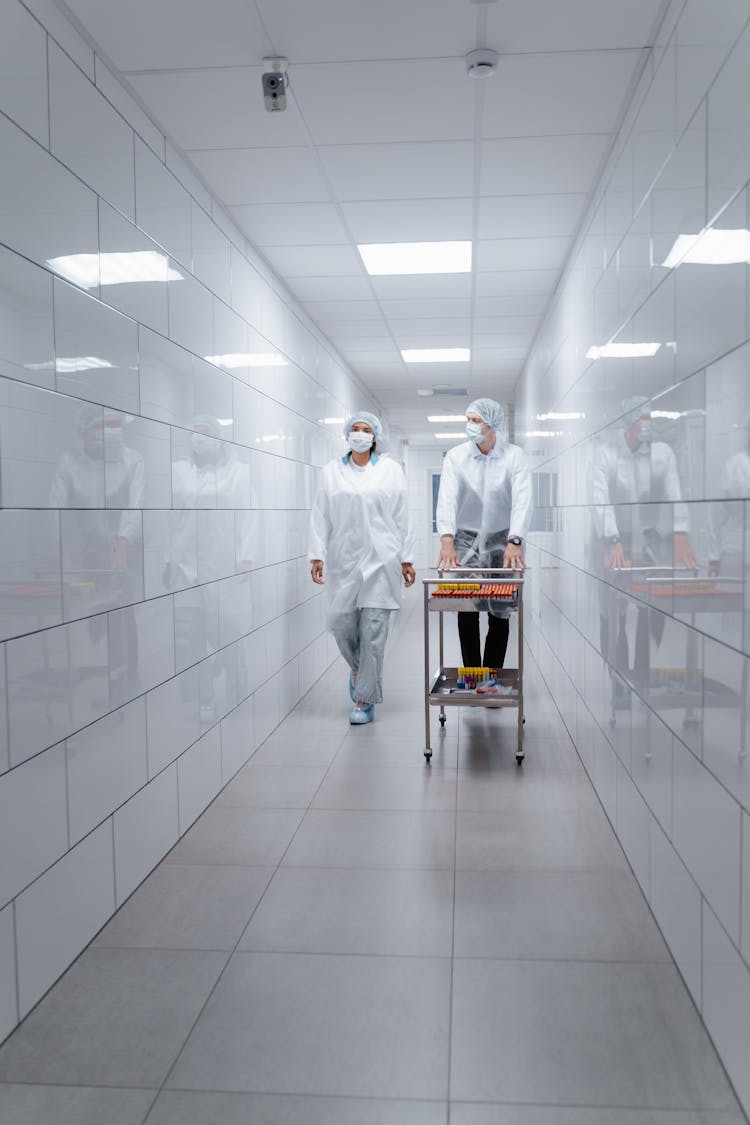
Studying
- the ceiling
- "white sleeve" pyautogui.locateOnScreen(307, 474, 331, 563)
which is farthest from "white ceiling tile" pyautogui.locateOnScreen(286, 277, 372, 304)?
"white sleeve" pyautogui.locateOnScreen(307, 474, 331, 563)

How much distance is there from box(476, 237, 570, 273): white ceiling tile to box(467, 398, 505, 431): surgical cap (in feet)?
2.23

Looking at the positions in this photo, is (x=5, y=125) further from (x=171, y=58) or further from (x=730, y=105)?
(x=730, y=105)

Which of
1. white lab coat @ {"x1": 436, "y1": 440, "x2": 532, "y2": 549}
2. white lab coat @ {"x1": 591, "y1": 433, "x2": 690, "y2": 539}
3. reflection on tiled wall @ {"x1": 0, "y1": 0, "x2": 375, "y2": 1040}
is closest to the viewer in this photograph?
reflection on tiled wall @ {"x1": 0, "y1": 0, "x2": 375, "y2": 1040}

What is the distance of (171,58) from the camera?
2354mm

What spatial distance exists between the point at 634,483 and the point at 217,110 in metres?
1.62

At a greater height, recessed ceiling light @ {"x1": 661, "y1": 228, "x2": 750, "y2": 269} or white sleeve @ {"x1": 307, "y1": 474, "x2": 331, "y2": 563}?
recessed ceiling light @ {"x1": 661, "y1": 228, "x2": 750, "y2": 269}

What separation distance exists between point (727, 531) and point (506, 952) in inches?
43.0

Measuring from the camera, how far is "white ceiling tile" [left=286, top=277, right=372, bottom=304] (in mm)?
4609

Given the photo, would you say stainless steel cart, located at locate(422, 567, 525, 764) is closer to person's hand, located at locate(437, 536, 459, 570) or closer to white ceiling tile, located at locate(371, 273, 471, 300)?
person's hand, located at locate(437, 536, 459, 570)

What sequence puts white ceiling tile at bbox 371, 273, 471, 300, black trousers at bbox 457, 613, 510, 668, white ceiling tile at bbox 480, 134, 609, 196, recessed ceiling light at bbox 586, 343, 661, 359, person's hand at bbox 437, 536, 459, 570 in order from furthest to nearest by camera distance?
white ceiling tile at bbox 371, 273, 471, 300 → black trousers at bbox 457, 613, 510, 668 → person's hand at bbox 437, 536, 459, 570 → white ceiling tile at bbox 480, 134, 609, 196 → recessed ceiling light at bbox 586, 343, 661, 359

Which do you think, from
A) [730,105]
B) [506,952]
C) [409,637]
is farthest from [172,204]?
[409,637]

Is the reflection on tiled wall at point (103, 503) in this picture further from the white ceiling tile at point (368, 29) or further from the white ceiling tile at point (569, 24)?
the white ceiling tile at point (569, 24)

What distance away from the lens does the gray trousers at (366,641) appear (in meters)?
4.26

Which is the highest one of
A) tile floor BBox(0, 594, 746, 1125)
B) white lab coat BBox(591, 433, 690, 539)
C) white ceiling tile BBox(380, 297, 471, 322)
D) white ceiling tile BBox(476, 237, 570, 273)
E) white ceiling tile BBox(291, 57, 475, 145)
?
white ceiling tile BBox(380, 297, 471, 322)
